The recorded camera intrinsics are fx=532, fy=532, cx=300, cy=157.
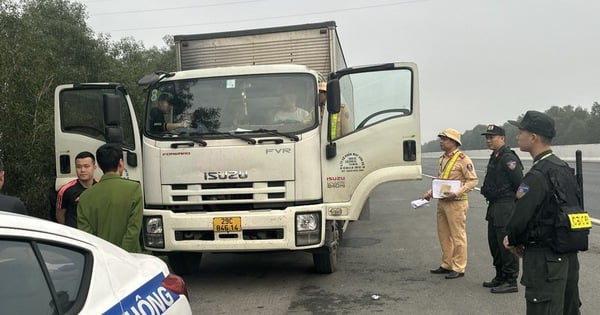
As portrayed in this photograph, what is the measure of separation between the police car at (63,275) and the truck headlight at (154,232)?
138 inches

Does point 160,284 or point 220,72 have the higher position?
point 220,72

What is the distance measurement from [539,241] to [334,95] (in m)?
2.97

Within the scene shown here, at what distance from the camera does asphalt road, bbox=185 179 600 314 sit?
18.0 ft

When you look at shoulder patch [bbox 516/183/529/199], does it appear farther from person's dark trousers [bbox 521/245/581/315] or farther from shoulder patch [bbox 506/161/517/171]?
shoulder patch [bbox 506/161/517/171]

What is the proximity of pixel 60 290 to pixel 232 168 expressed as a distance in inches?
155

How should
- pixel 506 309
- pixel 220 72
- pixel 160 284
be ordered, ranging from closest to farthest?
pixel 160 284, pixel 506 309, pixel 220 72

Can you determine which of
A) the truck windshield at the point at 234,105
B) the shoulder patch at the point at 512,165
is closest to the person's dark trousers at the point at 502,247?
the shoulder patch at the point at 512,165

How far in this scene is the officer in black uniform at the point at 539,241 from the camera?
3617 mm

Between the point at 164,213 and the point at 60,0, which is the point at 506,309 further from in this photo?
the point at 60,0

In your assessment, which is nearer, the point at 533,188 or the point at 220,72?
the point at 533,188

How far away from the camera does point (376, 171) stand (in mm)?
6289

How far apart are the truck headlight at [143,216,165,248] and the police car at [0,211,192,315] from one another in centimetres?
352

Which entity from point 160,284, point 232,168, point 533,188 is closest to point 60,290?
point 160,284

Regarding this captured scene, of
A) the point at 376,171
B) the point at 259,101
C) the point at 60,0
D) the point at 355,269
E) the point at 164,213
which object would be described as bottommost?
the point at 355,269
